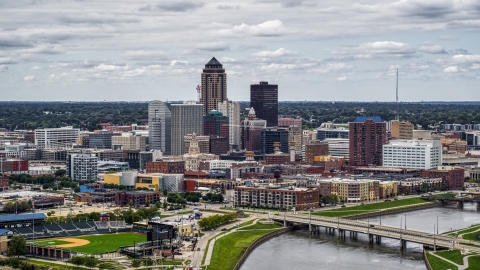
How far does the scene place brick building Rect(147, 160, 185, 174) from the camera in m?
148

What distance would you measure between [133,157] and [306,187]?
50099 millimetres

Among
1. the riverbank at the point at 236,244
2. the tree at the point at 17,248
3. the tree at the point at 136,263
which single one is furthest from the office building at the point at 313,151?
the tree at the point at 136,263

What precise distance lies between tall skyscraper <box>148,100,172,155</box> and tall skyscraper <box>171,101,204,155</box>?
61.0 inches

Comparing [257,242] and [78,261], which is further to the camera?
[257,242]

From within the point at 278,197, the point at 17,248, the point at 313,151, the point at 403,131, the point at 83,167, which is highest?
the point at 403,131

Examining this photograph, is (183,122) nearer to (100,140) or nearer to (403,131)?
(100,140)

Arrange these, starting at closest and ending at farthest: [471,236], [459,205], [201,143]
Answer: [471,236] < [459,205] < [201,143]

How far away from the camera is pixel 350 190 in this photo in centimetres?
12425

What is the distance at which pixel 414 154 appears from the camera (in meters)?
156

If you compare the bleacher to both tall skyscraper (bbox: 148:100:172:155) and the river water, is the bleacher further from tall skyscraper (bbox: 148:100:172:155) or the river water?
tall skyscraper (bbox: 148:100:172:155)

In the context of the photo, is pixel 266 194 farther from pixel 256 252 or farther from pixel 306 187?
pixel 256 252

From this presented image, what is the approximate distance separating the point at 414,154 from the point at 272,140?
120ft

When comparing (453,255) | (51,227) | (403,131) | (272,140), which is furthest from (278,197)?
(403,131)

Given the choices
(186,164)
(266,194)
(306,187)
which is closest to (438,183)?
(306,187)
